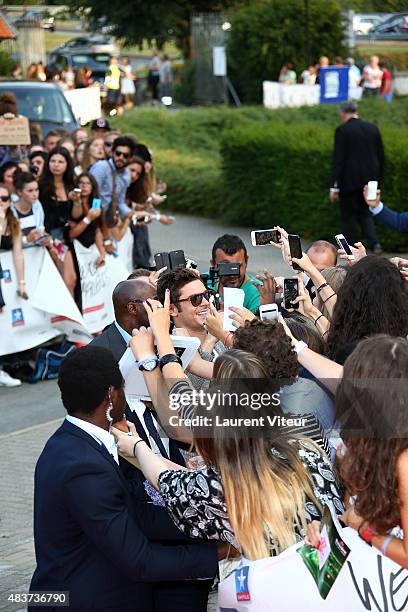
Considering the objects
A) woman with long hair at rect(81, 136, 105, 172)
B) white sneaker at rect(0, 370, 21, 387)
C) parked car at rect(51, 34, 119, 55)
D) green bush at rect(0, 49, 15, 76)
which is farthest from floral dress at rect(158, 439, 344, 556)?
parked car at rect(51, 34, 119, 55)

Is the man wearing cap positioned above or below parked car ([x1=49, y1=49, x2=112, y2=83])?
above

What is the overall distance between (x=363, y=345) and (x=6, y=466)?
16.9 feet

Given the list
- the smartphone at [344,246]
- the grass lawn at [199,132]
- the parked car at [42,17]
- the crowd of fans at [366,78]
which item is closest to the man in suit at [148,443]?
the smartphone at [344,246]

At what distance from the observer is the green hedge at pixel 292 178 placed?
625 inches

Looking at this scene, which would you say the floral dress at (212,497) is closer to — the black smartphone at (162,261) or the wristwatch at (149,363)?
the wristwatch at (149,363)

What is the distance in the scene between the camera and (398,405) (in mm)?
3588

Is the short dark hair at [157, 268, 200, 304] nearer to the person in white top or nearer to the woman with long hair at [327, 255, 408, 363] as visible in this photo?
the woman with long hair at [327, 255, 408, 363]

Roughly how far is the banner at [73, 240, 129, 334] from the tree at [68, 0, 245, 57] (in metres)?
32.2

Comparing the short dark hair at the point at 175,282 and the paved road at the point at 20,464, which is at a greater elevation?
the short dark hair at the point at 175,282

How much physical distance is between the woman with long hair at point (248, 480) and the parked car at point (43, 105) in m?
15.8

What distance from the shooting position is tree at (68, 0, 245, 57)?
140 feet

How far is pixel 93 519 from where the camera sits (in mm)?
3873

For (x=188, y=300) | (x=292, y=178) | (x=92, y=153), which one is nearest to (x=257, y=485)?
(x=188, y=300)

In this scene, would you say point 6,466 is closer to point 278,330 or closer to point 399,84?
point 278,330
